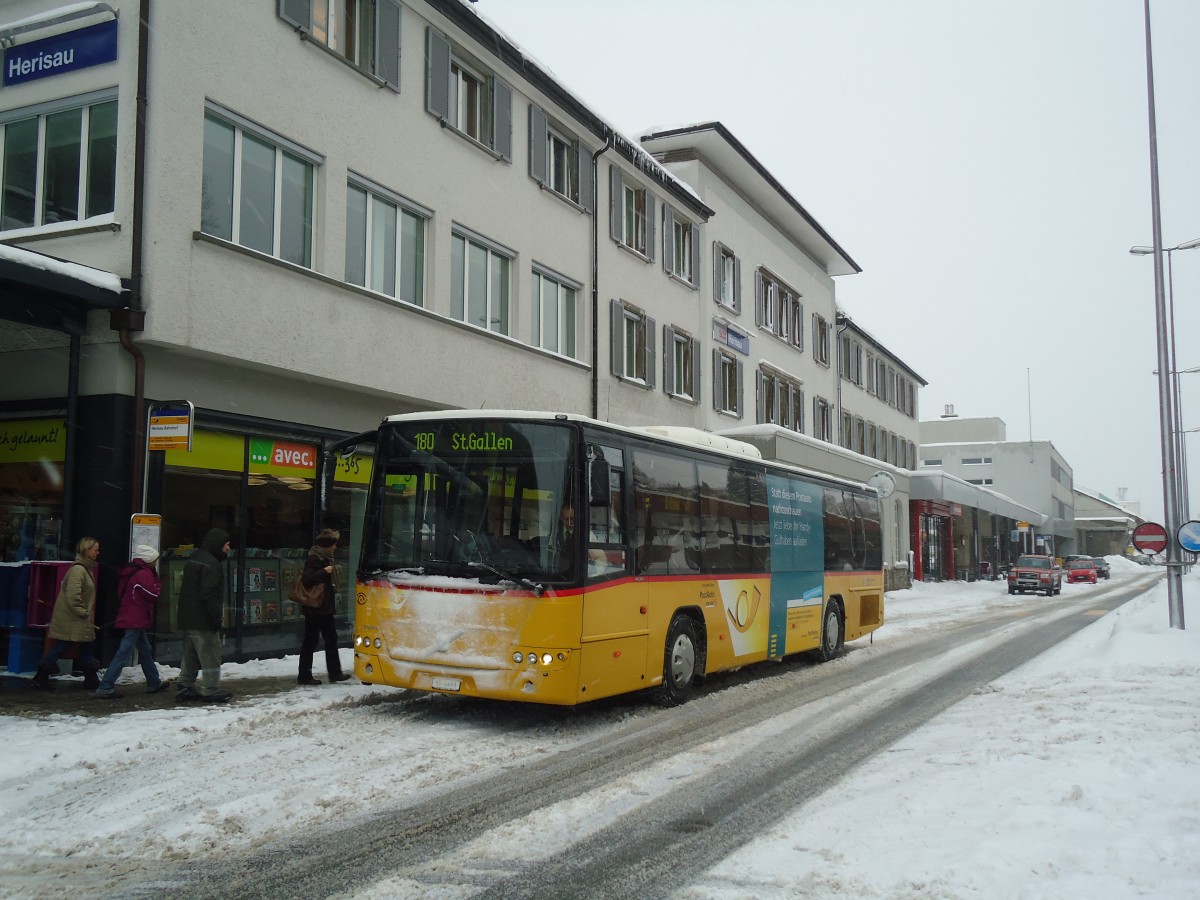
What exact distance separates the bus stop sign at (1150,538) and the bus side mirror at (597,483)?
12.1 m

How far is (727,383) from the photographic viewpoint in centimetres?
3066

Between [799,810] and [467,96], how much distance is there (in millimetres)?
15127

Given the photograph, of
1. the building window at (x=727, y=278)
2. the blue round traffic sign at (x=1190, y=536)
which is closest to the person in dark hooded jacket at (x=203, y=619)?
the blue round traffic sign at (x=1190, y=536)

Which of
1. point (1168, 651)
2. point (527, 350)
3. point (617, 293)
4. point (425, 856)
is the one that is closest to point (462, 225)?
point (527, 350)

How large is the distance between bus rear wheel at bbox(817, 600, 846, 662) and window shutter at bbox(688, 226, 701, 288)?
13.4 m

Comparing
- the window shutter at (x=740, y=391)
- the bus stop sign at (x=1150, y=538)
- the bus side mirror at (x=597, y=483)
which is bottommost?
the bus stop sign at (x=1150, y=538)

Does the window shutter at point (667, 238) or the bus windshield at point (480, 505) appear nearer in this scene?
the bus windshield at point (480, 505)

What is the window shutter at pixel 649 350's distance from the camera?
2498 cm

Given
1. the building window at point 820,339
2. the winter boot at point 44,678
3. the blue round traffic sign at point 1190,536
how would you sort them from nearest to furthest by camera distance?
the winter boot at point 44,678
the blue round traffic sign at point 1190,536
the building window at point 820,339

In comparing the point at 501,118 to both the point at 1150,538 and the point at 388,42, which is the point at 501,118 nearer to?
the point at 388,42

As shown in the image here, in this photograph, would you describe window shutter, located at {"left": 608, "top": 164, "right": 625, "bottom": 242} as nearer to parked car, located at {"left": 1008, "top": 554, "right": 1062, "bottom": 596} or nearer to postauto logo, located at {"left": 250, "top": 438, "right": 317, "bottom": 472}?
postauto logo, located at {"left": 250, "top": 438, "right": 317, "bottom": 472}

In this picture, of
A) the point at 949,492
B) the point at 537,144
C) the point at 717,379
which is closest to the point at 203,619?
the point at 537,144

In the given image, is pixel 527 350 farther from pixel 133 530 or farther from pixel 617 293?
pixel 133 530

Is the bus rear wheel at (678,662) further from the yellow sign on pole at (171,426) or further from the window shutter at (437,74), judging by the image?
the window shutter at (437,74)
